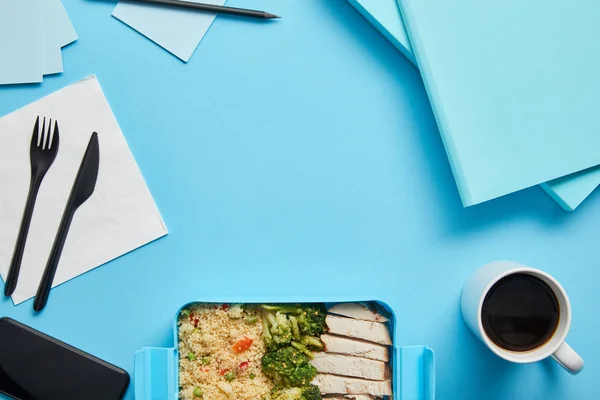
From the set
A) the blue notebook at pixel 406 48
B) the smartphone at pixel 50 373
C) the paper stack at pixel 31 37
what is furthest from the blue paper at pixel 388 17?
the smartphone at pixel 50 373

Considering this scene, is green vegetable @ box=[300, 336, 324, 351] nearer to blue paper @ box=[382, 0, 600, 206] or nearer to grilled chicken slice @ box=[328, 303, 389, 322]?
grilled chicken slice @ box=[328, 303, 389, 322]

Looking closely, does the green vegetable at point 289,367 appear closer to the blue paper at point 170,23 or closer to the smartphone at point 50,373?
the smartphone at point 50,373

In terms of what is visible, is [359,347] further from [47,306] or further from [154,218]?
[47,306]

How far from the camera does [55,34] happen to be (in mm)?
1010

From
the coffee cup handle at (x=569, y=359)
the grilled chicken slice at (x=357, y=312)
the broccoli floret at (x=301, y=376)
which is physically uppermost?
the grilled chicken slice at (x=357, y=312)

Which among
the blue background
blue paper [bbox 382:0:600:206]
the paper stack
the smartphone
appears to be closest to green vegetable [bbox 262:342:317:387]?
the blue background

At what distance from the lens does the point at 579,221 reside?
1.05 metres

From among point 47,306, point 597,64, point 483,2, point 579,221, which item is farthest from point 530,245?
point 47,306

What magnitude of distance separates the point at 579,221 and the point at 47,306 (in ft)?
3.22

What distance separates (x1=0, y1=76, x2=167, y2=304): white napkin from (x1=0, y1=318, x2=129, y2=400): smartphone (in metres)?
0.08

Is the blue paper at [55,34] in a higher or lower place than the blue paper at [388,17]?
higher

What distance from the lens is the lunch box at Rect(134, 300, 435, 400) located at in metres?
0.91

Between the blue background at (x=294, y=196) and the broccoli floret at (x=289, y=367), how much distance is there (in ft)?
0.38

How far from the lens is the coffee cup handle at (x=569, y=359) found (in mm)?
894
